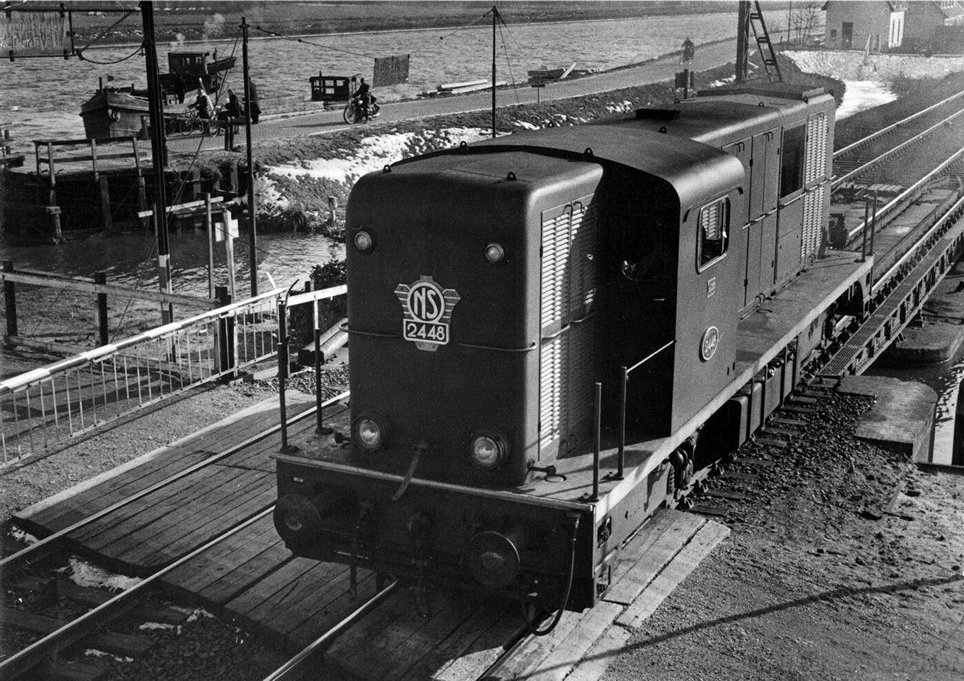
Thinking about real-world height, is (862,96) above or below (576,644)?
above

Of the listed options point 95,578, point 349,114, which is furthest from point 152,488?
point 349,114

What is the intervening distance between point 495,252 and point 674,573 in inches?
130

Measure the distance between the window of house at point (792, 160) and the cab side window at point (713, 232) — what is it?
393 cm

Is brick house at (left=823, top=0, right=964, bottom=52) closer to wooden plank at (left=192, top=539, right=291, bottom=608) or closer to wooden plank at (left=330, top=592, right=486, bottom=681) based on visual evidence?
wooden plank at (left=192, top=539, right=291, bottom=608)

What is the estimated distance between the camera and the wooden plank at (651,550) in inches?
327

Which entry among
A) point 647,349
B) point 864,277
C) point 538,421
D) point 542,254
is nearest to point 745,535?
point 647,349

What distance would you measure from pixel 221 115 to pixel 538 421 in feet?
116

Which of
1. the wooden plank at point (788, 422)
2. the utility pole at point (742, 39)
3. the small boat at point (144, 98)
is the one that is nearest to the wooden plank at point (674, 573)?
the wooden plank at point (788, 422)

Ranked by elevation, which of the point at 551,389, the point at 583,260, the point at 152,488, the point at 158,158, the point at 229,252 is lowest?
the point at 152,488

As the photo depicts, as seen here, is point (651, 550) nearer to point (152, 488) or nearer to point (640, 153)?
point (640, 153)

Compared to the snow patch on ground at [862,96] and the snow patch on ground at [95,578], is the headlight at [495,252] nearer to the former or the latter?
the snow patch on ground at [95,578]

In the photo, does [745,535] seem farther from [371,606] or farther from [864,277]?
[864,277]

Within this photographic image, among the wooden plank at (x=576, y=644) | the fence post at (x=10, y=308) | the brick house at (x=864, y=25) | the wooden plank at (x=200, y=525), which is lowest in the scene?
the wooden plank at (x=576, y=644)

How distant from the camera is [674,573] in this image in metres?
8.62
